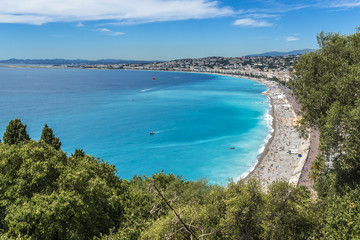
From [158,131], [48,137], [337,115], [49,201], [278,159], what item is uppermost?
[337,115]

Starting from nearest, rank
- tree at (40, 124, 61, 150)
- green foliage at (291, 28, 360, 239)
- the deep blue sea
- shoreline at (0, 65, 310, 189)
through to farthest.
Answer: green foliage at (291, 28, 360, 239) → tree at (40, 124, 61, 150) → shoreline at (0, 65, 310, 189) → the deep blue sea

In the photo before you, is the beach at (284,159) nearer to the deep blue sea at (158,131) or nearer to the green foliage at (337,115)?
the deep blue sea at (158,131)

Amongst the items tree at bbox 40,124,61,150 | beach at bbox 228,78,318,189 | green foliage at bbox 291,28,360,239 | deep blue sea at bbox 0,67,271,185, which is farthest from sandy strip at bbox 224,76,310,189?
tree at bbox 40,124,61,150

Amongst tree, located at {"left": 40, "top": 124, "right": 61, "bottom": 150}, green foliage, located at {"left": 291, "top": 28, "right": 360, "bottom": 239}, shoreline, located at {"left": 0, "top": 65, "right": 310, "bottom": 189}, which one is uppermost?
green foliage, located at {"left": 291, "top": 28, "right": 360, "bottom": 239}

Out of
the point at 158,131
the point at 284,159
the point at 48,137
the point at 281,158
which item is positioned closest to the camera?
the point at 48,137

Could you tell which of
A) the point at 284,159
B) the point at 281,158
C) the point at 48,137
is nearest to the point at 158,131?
the point at 281,158

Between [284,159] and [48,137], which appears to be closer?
[48,137]

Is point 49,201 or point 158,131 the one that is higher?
point 49,201

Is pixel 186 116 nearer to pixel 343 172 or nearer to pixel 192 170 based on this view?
pixel 192 170

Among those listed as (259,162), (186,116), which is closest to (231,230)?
(259,162)

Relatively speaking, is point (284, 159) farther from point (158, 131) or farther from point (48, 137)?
point (48, 137)

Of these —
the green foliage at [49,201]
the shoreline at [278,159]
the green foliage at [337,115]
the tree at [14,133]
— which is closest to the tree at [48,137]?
the tree at [14,133]

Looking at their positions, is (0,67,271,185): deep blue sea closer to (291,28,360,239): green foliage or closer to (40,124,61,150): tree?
(40,124,61,150): tree
